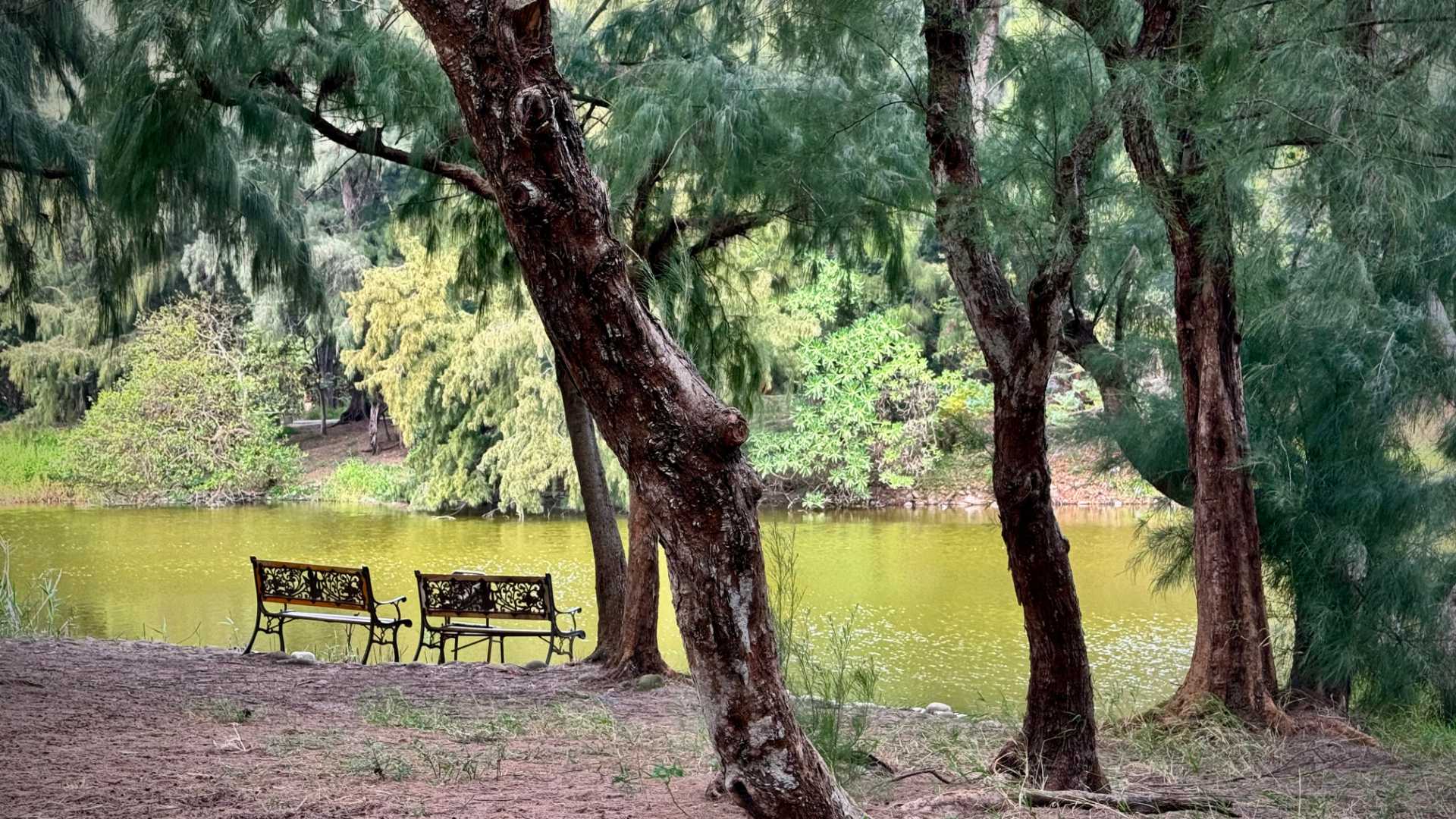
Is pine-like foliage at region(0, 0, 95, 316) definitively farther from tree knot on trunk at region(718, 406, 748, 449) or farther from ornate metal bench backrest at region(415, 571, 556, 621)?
tree knot on trunk at region(718, 406, 748, 449)

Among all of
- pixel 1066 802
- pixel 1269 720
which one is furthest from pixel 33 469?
pixel 1066 802

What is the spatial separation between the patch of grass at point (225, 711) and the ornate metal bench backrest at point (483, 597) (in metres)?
2.74

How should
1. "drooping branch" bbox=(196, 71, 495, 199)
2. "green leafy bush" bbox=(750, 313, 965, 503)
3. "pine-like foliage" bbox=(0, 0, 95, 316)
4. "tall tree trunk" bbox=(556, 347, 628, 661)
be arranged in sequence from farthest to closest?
"green leafy bush" bbox=(750, 313, 965, 503) < "tall tree trunk" bbox=(556, 347, 628, 661) < "pine-like foliage" bbox=(0, 0, 95, 316) < "drooping branch" bbox=(196, 71, 495, 199)

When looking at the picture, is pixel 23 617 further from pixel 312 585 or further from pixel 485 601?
pixel 485 601

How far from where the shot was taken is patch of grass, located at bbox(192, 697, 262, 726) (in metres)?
4.63

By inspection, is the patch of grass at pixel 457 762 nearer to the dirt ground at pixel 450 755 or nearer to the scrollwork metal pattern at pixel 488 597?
the dirt ground at pixel 450 755

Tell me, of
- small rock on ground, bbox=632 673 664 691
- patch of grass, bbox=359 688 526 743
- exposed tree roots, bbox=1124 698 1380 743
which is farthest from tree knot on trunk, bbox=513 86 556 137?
small rock on ground, bbox=632 673 664 691

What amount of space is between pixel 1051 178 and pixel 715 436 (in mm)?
2439

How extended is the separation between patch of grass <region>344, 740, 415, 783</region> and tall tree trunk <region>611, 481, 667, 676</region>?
297cm

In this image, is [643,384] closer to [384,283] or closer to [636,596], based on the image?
[636,596]

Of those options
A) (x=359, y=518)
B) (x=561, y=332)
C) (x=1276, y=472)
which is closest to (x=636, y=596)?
(x=1276, y=472)

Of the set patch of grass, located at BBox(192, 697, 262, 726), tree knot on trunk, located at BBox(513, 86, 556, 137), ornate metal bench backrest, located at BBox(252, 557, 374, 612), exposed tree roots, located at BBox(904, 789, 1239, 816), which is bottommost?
patch of grass, located at BBox(192, 697, 262, 726)

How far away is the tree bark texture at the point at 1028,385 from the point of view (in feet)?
12.4

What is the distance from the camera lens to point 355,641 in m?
11.0
